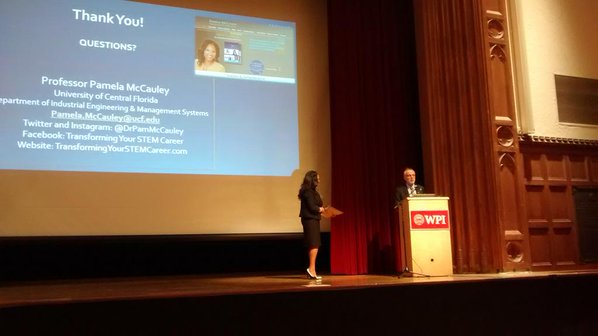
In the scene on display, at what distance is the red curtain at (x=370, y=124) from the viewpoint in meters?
5.86

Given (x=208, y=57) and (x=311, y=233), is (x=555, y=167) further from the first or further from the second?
(x=208, y=57)

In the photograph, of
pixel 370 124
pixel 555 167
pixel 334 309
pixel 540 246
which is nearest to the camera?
pixel 334 309

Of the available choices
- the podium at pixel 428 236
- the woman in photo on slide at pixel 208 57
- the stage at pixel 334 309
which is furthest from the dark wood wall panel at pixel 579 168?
the woman in photo on slide at pixel 208 57

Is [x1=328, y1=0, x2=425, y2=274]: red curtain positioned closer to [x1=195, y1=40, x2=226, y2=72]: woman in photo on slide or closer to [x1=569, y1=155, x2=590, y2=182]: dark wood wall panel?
[x1=195, y1=40, x2=226, y2=72]: woman in photo on slide

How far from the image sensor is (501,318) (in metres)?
3.37

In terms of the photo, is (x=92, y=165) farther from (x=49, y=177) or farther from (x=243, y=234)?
(x=243, y=234)

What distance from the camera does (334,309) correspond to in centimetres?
308

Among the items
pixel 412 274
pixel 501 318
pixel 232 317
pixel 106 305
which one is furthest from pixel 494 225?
pixel 106 305

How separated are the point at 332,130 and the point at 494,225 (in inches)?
81.0

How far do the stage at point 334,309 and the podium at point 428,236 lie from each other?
4.37 feet

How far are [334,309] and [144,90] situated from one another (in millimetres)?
3344

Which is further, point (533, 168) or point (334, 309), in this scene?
point (533, 168)

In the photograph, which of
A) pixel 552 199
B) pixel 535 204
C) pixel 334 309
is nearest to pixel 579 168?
pixel 552 199

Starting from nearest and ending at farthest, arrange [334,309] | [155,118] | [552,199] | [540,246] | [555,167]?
[334,309], [155,118], [540,246], [552,199], [555,167]
